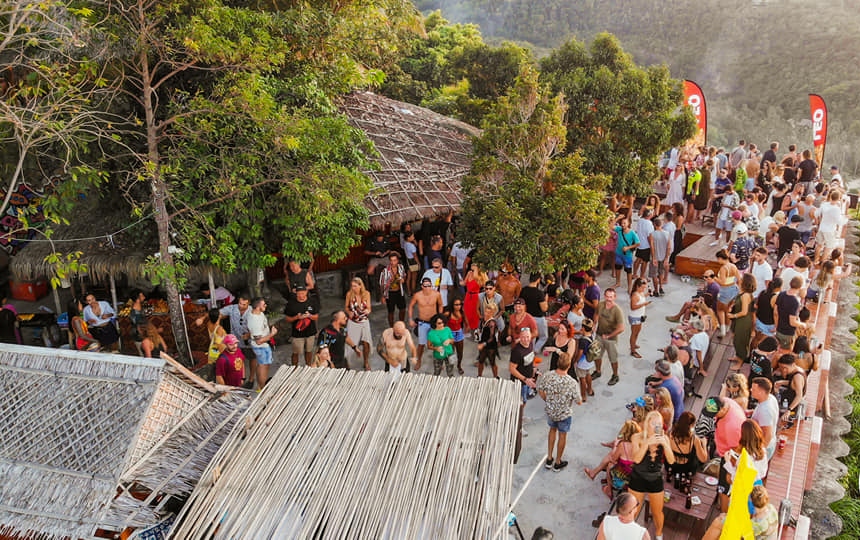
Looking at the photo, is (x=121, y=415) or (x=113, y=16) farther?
(x=113, y=16)

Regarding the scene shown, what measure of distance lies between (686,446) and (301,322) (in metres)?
5.33

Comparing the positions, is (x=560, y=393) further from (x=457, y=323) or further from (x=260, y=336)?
(x=260, y=336)

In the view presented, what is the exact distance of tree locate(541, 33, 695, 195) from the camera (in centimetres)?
1369

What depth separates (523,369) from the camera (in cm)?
777

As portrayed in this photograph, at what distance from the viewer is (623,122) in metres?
13.8

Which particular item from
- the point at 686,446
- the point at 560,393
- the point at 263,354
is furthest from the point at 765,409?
the point at 263,354

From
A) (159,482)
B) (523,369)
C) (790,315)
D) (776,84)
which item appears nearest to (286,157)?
(523,369)

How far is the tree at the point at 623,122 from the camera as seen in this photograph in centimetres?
1369

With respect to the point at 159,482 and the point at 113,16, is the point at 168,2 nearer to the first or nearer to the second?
the point at 113,16

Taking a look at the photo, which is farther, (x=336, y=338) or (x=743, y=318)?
(x=743, y=318)

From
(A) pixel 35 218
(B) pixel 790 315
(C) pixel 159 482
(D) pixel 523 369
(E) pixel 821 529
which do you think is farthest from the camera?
(A) pixel 35 218

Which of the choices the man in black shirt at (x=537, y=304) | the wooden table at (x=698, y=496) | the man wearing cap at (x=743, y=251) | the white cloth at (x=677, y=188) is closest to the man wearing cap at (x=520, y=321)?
the man in black shirt at (x=537, y=304)

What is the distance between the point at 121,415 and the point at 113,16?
529cm

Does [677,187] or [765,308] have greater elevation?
[677,187]
